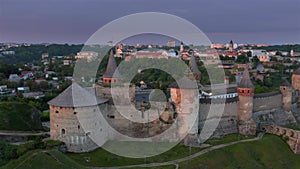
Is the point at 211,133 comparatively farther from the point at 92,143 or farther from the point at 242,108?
the point at 92,143

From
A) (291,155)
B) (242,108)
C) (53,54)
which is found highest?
(53,54)

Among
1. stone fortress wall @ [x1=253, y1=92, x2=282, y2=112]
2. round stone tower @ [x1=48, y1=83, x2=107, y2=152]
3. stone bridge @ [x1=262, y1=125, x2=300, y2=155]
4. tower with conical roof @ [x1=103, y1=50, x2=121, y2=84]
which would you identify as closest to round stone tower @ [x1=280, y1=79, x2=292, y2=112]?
stone fortress wall @ [x1=253, y1=92, x2=282, y2=112]

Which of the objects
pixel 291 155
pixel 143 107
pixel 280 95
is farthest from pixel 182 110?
pixel 280 95

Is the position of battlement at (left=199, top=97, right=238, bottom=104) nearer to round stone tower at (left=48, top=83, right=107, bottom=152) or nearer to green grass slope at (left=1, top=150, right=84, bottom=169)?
round stone tower at (left=48, top=83, right=107, bottom=152)

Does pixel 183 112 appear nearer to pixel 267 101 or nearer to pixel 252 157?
pixel 252 157

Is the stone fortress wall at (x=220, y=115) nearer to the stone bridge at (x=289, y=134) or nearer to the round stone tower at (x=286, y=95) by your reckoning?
the stone bridge at (x=289, y=134)

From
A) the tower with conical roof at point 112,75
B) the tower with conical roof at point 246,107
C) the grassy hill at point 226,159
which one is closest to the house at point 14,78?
the tower with conical roof at point 112,75

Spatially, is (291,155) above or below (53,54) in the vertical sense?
below

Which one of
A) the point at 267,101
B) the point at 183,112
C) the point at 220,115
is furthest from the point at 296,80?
the point at 183,112
